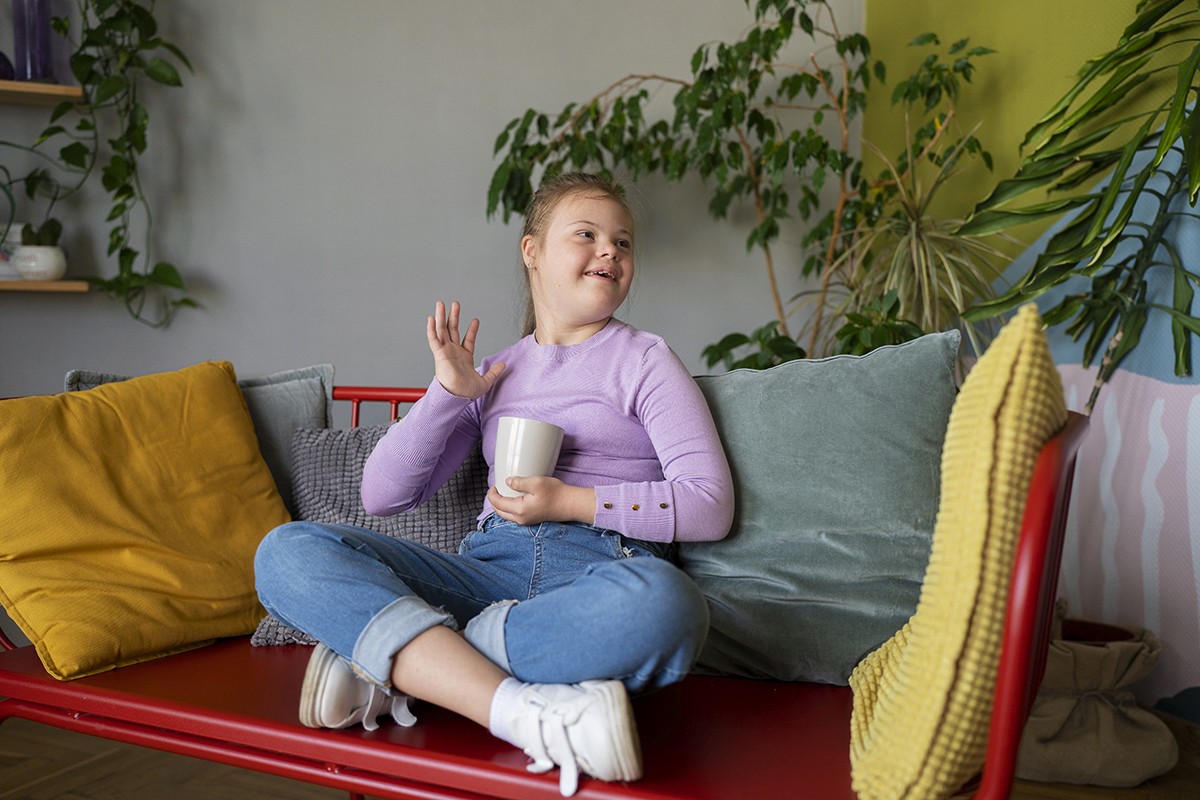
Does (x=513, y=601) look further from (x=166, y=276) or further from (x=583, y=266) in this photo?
(x=166, y=276)

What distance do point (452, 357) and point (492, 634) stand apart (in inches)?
17.9

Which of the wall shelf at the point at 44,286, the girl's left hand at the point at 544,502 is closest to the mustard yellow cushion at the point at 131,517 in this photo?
the girl's left hand at the point at 544,502

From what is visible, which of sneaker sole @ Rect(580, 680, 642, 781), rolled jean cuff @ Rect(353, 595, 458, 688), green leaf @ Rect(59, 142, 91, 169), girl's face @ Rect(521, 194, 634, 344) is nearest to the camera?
sneaker sole @ Rect(580, 680, 642, 781)

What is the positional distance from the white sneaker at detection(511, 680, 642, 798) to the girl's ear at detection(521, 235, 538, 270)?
765 mm

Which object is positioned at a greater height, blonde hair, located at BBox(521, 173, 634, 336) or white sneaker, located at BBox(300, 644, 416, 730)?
blonde hair, located at BBox(521, 173, 634, 336)

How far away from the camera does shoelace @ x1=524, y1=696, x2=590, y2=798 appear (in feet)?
3.08

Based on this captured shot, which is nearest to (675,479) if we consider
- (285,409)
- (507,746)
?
(507,746)

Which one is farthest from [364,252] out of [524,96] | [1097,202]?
[1097,202]

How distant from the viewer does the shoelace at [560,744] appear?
939 millimetres

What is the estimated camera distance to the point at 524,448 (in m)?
1.21

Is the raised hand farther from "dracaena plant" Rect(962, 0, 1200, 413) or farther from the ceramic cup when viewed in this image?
"dracaena plant" Rect(962, 0, 1200, 413)

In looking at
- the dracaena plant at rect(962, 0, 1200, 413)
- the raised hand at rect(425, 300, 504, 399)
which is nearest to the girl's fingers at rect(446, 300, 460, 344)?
the raised hand at rect(425, 300, 504, 399)

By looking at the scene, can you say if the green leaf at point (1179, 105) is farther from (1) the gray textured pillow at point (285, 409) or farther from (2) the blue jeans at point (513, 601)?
(1) the gray textured pillow at point (285, 409)

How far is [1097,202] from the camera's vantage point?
1.95 meters
